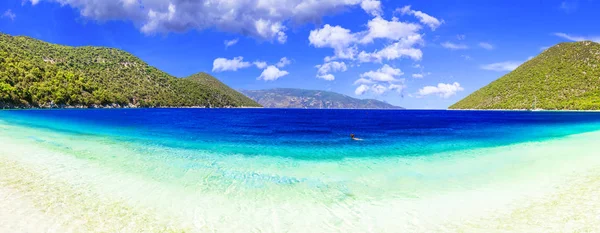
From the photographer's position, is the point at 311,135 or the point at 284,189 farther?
the point at 311,135

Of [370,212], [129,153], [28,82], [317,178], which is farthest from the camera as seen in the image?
[28,82]

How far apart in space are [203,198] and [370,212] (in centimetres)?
641

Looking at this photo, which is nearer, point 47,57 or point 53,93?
point 53,93

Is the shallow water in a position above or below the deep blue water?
below

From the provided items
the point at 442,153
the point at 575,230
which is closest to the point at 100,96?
the point at 442,153

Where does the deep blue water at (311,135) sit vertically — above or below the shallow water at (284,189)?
above

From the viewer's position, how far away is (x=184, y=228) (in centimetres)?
972

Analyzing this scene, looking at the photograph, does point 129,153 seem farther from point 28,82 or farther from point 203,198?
point 28,82

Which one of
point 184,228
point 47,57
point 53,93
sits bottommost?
point 184,228

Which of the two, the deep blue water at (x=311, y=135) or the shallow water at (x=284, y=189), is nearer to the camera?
the shallow water at (x=284, y=189)

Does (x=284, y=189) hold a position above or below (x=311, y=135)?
below

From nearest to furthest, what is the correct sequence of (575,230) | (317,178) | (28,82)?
(575,230)
(317,178)
(28,82)

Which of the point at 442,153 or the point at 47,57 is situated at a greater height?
the point at 47,57

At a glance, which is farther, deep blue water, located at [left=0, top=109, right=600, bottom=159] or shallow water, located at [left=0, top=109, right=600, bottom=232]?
deep blue water, located at [left=0, top=109, right=600, bottom=159]
